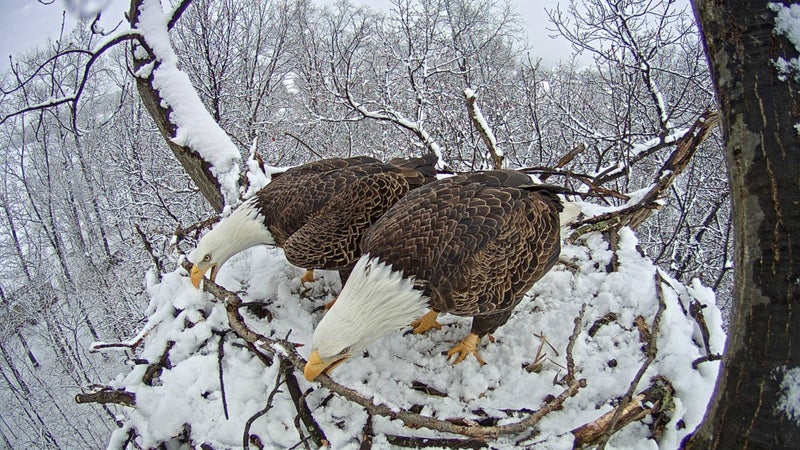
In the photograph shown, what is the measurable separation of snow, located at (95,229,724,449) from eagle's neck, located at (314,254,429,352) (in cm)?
26

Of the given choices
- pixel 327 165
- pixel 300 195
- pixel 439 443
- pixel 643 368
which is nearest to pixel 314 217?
pixel 300 195

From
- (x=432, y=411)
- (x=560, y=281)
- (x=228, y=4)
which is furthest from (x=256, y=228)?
(x=228, y=4)

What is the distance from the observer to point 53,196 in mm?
15680

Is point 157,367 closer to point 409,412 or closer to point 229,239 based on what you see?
point 229,239

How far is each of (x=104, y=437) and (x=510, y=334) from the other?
15.9 m

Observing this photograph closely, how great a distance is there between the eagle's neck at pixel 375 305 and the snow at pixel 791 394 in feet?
4.27

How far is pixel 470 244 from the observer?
213cm

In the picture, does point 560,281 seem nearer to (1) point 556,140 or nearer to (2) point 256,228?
(2) point 256,228

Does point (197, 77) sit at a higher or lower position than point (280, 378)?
higher

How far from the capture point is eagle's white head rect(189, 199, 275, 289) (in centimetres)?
259

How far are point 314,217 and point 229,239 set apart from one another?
52cm

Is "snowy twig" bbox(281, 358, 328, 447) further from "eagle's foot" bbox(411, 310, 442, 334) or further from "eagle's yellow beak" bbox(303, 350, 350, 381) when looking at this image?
"eagle's foot" bbox(411, 310, 442, 334)

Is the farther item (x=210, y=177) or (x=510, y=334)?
(x=210, y=177)

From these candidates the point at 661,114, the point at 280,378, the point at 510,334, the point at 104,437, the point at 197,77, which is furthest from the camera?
the point at 104,437
